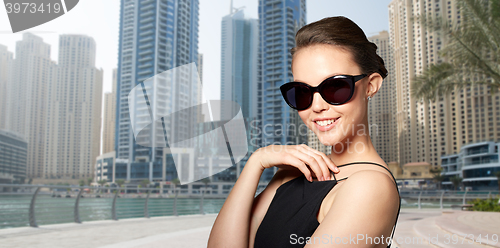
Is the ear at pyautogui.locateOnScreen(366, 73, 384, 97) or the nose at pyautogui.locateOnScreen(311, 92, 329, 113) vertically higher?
the ear at pyautogui.locateOnScreen(366, 73, 384, 97)

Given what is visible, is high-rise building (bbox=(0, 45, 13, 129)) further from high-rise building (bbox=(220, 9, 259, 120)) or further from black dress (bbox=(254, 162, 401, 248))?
black dress (bbox=(254, 162, 401, 248))

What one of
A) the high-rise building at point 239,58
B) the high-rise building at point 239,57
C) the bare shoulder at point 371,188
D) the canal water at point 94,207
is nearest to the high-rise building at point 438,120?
the high-rise building at point 239,58

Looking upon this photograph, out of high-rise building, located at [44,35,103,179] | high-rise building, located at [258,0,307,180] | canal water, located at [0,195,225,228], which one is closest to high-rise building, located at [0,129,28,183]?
high-rise building, located at [44,35,103,179]

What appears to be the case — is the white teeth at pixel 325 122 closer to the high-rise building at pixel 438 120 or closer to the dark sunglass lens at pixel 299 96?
the dark sunglass lens at pixel 299 96

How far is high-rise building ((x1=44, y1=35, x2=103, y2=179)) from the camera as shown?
2911 inches

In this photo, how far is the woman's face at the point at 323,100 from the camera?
74 cm

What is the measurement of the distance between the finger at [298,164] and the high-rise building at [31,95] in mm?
84665

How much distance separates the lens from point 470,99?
6372 cm

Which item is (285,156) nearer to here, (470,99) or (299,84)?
(299,84)

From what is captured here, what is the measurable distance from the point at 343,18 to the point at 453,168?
243 ft

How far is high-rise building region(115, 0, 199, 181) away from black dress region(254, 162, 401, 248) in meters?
55.7

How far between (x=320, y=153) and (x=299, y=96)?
15 centimetres

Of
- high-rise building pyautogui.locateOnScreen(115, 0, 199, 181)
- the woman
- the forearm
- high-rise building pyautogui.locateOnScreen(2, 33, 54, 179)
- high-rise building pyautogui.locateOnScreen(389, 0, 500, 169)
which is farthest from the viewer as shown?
high-rise building pyautogui.locateOnScreen(2, 33, 54, 179)

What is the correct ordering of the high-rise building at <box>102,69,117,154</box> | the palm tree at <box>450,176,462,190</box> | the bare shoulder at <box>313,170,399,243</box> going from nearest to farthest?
the bare shoulder at <box>313,170,399,243</box>
the palm tree at <box>450,176,462,190</box>
the high-rise building at <box>102,69,117,154</box>
